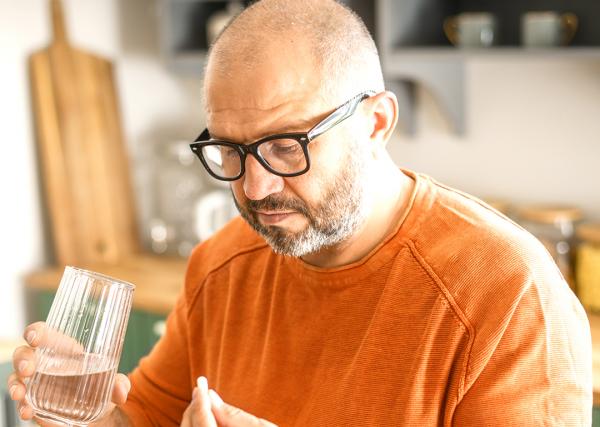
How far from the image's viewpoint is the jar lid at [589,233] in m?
2.38

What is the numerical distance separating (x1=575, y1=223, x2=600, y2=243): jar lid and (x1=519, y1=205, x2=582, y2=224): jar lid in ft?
0.16

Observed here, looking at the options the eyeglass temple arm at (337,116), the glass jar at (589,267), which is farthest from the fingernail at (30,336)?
the glass jar at (589,267)

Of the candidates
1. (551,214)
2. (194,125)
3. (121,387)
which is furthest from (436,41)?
(121,387)

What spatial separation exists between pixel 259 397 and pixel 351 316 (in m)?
0.20

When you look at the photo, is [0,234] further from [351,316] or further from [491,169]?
[351,316]

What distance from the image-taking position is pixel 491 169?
2684 millimetres

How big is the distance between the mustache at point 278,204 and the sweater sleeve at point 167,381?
41 centimetres

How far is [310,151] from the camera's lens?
1303 mm

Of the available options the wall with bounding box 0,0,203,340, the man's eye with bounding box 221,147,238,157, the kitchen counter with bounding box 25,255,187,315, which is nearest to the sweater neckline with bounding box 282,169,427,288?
the man's eye with bounding box 221,147,238,157

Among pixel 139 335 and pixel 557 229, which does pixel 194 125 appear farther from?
pixel 557 229

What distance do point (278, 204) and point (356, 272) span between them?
18cm

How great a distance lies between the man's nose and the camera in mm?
1286

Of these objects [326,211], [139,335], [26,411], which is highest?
[326,211]

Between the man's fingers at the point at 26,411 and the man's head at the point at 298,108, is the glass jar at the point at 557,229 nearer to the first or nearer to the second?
the man's head at the point at 298,108
